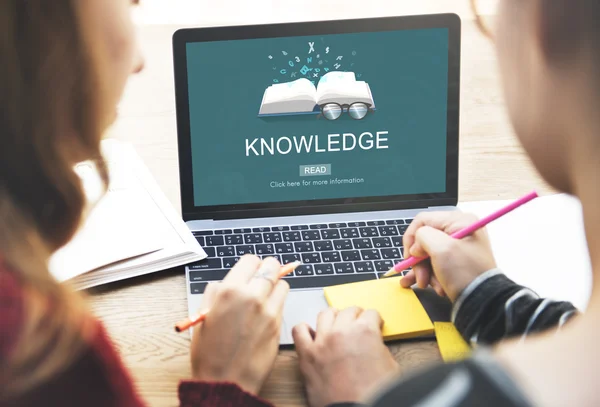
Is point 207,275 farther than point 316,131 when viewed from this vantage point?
No

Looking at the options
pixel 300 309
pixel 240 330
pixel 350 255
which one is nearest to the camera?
pixel 240 330

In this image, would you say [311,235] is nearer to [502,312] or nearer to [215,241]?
[215,241]

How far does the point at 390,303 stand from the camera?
879 millimetres

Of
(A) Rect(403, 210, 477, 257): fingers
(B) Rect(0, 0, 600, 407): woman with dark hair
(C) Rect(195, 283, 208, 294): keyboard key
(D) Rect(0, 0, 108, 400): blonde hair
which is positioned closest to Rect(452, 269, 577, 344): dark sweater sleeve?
(B) Rect(0, 0, 600, 407): woman with dark hair

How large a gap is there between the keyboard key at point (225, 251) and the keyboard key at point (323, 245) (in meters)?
0.12

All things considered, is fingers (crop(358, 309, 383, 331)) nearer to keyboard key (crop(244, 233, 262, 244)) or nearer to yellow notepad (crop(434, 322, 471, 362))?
yellow notepad (crop(434, 322, 471, 362))

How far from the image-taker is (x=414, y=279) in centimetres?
91

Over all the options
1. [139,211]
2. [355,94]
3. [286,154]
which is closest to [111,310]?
[139,211]

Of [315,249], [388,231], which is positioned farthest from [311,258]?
[388,231]

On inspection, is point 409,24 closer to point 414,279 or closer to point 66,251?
point 414,279

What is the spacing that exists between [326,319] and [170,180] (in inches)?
18.0

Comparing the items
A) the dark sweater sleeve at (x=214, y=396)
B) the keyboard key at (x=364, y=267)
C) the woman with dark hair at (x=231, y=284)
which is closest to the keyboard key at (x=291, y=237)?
the keyboard key at (x=364, y=267)

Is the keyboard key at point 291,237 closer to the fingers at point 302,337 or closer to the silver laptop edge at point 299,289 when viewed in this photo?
the silver laptop edge at point 299,289

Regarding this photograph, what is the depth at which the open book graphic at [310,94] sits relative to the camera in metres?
1.05
